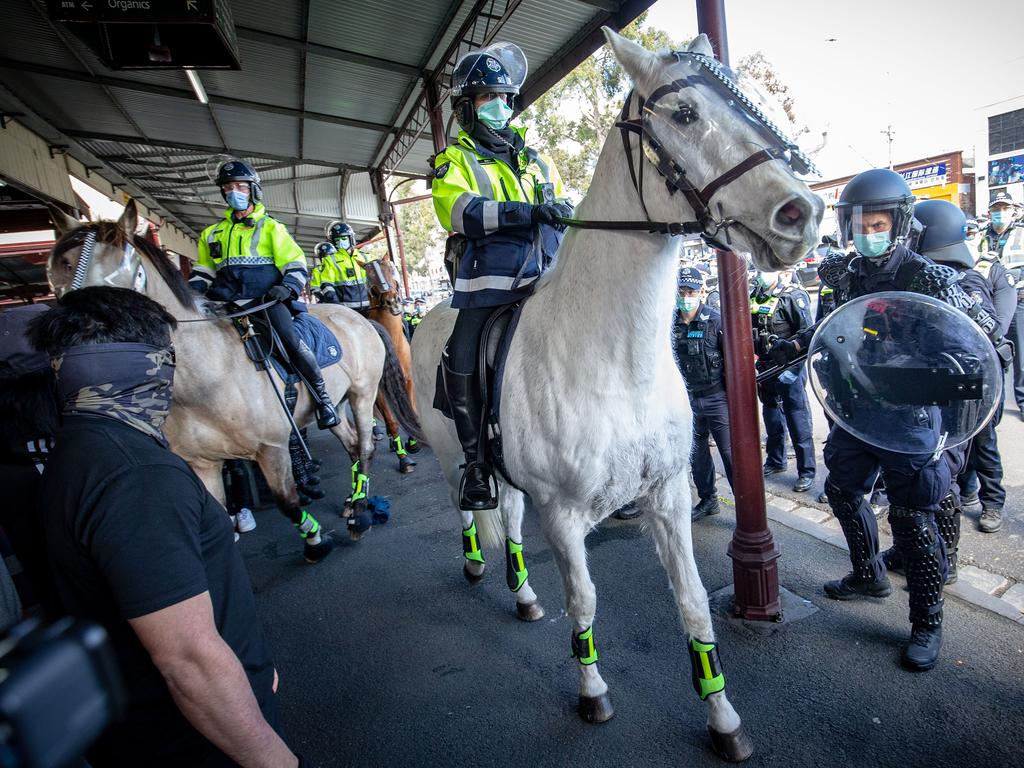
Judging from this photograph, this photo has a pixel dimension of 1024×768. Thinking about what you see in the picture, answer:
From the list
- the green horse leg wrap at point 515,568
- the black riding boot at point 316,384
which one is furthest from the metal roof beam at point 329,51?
the green horse leg wrap at point 515,568

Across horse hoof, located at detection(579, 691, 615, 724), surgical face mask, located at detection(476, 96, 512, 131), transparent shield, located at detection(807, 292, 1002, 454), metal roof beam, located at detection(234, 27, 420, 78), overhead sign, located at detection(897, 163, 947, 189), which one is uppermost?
metal roof beam, located at detection(234, 27, 420, 78)

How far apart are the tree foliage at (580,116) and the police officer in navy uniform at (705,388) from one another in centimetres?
1328

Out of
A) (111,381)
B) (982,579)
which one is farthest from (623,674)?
(111,381)

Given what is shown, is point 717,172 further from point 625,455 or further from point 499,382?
point 499,382

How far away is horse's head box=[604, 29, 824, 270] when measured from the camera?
1.40 m

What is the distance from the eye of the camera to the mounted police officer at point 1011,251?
6.02m

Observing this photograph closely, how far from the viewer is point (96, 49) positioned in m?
4.46

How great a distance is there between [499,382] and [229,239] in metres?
3.20

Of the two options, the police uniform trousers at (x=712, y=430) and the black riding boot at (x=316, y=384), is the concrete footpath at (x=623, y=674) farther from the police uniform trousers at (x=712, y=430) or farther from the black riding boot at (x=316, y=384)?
the black riding boot at (x=316, y=384)

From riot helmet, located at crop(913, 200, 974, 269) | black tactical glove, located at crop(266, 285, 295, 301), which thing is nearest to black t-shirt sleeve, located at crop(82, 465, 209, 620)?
black tactical glove, located at crop(266, 285, 295, 301)

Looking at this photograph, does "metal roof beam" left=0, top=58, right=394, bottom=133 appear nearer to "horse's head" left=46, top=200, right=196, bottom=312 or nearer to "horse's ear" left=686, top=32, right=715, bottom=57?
"horse's head" left=46, top=200, right=196, bottom=312

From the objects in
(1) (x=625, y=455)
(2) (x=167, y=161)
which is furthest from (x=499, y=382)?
(2) (x=167, y=161)

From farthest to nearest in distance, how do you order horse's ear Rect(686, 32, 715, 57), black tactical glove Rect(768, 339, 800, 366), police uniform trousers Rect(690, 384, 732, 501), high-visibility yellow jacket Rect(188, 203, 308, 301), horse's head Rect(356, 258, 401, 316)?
horse's head Rect(356, 258, 401, 316)
police uniform trousers Rect(690, 384, 732, 501)
high-visibility yellow jacket Rect(188, 203, 308, 301)
black tactical glove Rect(768, 339, 800, 366)
horse's ear Rect(686, 32, 715, 57)

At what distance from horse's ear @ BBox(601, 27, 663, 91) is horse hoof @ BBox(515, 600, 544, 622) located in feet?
9.32
